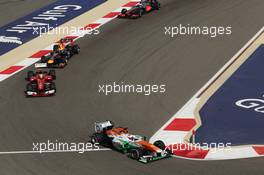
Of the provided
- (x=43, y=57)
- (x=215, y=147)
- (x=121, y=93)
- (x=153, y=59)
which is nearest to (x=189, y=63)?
(x=153, y=59)

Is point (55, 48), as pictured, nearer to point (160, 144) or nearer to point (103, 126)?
point (103, 126)

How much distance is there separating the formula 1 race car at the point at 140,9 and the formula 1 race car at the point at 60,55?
4823 millimetres

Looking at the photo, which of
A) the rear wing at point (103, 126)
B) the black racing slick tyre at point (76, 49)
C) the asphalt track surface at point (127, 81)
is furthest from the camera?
the black racing slick tyre at point (76, 49)

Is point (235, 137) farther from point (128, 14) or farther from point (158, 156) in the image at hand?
point (128, 14)

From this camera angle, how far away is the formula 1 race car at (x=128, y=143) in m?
20.2

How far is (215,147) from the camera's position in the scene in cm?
2100

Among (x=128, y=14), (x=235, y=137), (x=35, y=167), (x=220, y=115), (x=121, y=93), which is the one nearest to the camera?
(x=35, y=167)

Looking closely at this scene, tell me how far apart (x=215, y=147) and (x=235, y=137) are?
3.21ft

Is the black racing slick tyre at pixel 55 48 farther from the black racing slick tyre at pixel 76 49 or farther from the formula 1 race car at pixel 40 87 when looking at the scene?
the formula 1 race car at pixel 40 87

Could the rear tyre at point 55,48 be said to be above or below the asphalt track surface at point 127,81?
above

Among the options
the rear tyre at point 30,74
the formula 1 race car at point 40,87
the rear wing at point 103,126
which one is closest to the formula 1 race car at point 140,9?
the rear tyre at point 30,74

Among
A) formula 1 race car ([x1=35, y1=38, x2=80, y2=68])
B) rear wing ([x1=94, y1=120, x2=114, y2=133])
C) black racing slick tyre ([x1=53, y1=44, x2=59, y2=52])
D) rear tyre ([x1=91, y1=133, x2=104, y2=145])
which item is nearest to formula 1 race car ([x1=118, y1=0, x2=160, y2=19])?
formula 1 race car ([x1=35, y1=38, x2=80, y2=68])

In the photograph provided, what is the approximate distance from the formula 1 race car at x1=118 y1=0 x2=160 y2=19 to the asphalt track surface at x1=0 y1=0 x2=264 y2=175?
389 mm

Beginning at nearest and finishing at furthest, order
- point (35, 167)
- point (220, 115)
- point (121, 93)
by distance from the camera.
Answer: point (35, 167), point (220, 115), point (121, 93)
